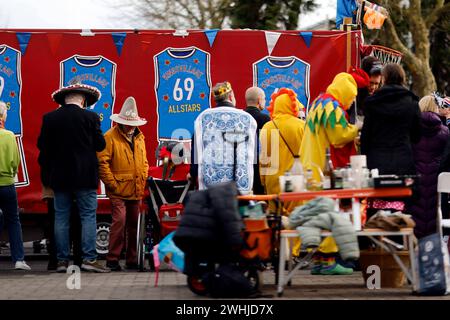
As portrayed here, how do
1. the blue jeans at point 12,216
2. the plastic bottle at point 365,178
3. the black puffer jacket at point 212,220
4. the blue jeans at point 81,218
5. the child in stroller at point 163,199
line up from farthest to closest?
the blue jeans at point 12,216
the blue jeans at point 81,218
the child in stroller at point 163,199
the plastic bottle at point 365,178
the black puffer jacket at point 212,220

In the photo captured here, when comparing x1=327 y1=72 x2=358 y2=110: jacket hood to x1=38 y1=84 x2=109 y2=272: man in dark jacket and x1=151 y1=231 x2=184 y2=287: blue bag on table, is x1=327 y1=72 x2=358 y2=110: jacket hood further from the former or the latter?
x1=38 y1=84 x2=109 y2=272: man in dark jacket

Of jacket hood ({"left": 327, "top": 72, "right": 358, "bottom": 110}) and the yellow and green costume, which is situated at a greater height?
jacket hood ({"left": 327, "top": 72, "right": 358, "bottom": 110})

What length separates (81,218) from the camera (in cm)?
1242

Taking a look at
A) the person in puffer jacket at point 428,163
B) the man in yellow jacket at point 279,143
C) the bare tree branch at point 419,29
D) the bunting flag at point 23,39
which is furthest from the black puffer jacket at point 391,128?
the bare tree branch at point 419,29

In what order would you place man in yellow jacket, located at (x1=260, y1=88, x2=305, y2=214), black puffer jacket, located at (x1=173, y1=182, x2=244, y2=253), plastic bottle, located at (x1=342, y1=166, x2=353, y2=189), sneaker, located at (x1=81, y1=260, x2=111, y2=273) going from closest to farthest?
black puffer jacket, located at (x1=173, y1=182, x2=244, y2=253)
plastic bottle, located at (x1=342, y1=166, x2=353, y2=189)
man in yellow jacket, located at (x1=260, y1=88, x2=305, y2=214)
sneaker, located at (x1=81, y1=260, x2=111, y2=273)

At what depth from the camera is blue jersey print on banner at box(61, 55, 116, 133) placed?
14570mm

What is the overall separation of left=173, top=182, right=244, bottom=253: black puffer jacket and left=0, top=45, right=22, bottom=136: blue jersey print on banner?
5962mm

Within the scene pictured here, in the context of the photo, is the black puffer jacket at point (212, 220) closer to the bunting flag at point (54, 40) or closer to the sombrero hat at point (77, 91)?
the sombrero hat at point (77, 91)

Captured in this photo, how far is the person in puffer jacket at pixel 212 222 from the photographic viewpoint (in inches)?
354

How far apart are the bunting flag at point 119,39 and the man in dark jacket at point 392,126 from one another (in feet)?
16.1

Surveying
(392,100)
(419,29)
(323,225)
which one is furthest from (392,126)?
(419,29)

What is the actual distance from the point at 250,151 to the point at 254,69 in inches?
154

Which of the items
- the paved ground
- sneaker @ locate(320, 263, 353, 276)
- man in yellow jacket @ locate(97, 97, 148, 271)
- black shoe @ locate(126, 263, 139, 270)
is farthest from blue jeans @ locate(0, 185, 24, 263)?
sneaker @ locate(320, 263, 353, 276)
